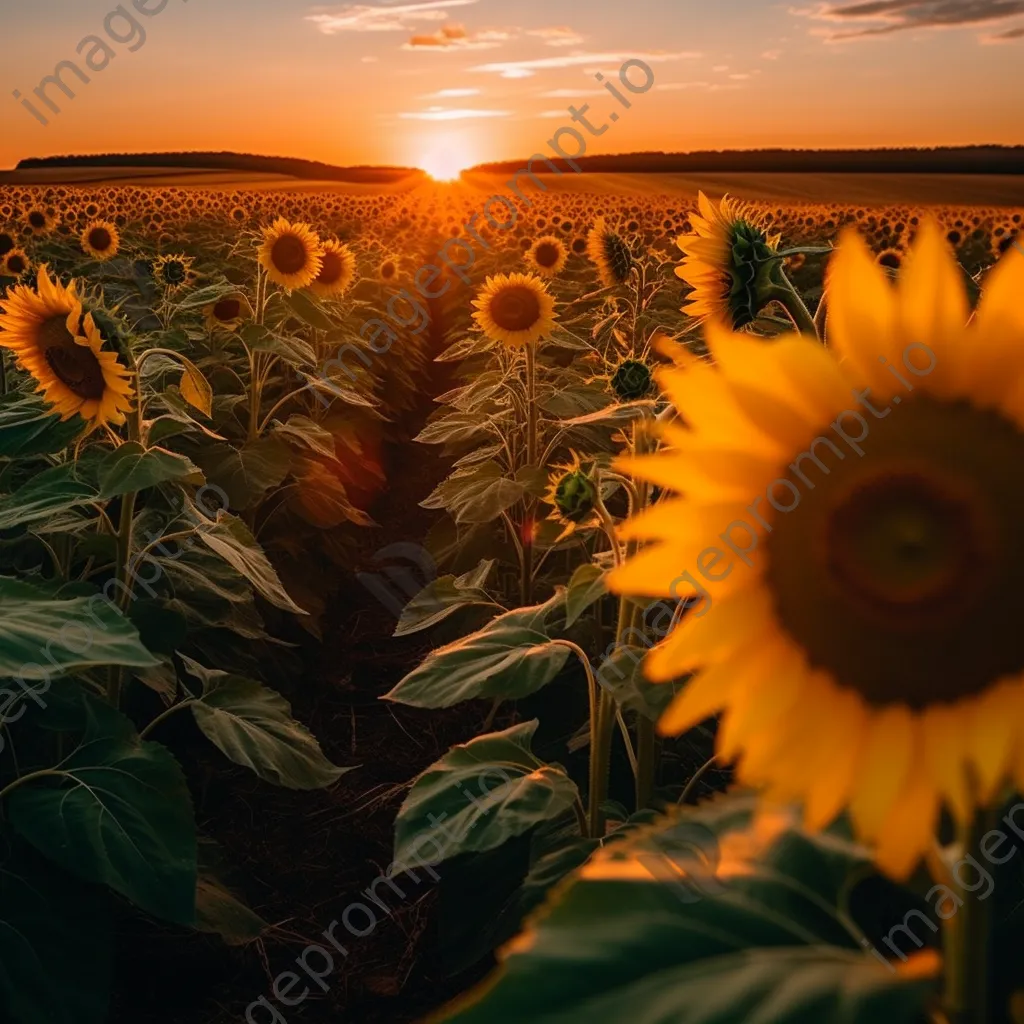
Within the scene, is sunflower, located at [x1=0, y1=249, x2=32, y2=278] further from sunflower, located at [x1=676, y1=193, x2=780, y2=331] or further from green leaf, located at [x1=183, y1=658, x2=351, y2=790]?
sunflower, located at [x1=676, y1=193, x2=780, y2=331]

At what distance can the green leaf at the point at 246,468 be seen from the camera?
4.88m

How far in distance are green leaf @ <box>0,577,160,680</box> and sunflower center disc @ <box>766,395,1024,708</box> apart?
1175 millimetres

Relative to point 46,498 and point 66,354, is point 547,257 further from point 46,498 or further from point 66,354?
point 46,498

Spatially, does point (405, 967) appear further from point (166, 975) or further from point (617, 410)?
point (617, 410)

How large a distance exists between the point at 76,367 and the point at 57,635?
1.51 metres

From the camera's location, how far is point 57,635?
185 centimetres

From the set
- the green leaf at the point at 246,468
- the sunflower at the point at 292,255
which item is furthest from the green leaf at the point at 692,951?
the sunflower at the point at 292,255

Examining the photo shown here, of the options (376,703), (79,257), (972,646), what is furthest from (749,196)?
(972,646)

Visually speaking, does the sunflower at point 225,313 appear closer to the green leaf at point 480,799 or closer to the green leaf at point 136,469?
the green leaf at point 136,469

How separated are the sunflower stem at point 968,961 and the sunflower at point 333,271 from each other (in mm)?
7166

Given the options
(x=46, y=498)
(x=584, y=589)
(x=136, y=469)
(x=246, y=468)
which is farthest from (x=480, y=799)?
(x=246, y=468)

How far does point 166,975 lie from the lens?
3.13 m

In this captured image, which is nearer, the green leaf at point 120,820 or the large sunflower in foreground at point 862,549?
the large sunflower in foreground at point 862,549

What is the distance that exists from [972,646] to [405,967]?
2664 millimetres
